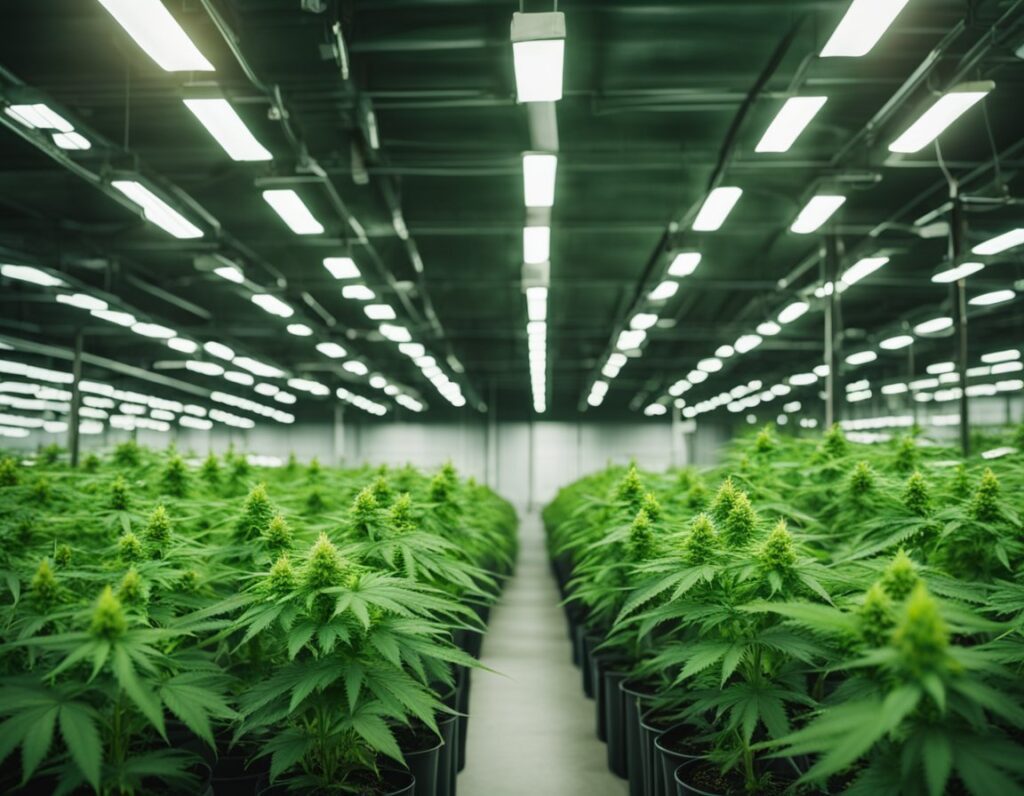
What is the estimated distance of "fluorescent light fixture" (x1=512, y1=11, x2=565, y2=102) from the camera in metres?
3.15

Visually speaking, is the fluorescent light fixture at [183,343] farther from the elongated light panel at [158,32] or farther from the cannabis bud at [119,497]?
the cannabis bud at [119,497]

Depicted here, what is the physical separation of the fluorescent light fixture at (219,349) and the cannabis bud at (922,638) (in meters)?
12.2

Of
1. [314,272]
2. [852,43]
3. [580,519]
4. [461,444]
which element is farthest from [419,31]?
[461,444]

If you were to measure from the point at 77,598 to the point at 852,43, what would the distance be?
12.0 feet

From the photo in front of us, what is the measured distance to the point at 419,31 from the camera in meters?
5.39

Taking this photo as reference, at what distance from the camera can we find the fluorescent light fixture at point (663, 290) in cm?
795

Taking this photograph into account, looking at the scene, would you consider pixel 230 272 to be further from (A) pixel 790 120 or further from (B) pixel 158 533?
(B) pixel 158 533

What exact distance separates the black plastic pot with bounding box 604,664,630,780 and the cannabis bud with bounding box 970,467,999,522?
181 cm

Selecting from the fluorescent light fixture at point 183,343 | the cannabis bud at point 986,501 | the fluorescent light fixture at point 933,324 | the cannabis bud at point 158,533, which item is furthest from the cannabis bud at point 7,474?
the fluorescent light fixture at point 933,324

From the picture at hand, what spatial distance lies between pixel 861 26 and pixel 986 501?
2098 millimetres

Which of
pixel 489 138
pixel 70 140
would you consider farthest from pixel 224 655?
pixel 489 138

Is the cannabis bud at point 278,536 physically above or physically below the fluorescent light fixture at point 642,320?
below

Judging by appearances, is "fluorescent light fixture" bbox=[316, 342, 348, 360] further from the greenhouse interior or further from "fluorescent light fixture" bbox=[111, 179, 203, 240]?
"fluorescent light fixture" bbox=[111, 179, 203, 240]

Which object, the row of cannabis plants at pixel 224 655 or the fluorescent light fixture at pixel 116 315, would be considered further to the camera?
Result: the fluorescent light fixture at pixel 116 315
